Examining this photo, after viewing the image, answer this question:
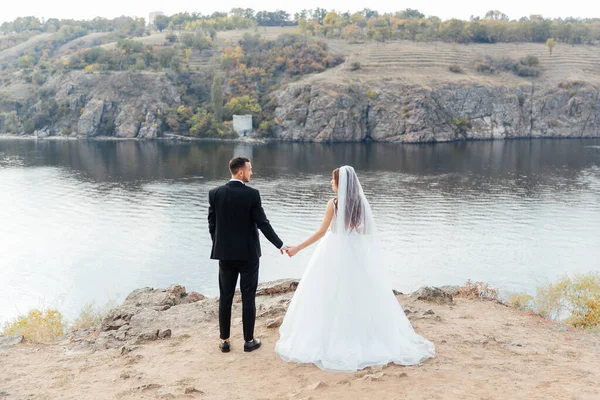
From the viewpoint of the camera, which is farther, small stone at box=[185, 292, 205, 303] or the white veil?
small stone at box=[185, 292, 205, 303]

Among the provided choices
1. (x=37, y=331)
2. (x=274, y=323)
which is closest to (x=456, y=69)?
(x=37, y=331)

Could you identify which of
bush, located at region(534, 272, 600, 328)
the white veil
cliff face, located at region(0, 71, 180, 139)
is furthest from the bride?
cliff face, located at region(0, 71, 180, 139)

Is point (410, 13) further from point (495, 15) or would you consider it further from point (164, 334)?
point (164, 334)

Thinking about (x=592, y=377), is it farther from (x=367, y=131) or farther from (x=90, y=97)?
(x=90, y=97)

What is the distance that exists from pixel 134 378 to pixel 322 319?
2412 mm

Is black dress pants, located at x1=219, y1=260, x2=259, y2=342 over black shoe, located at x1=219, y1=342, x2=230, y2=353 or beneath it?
over

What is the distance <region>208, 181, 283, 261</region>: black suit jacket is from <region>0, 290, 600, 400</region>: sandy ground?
4.60ft

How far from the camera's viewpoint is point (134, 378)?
6.79 m

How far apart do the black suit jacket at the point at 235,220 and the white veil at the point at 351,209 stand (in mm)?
922

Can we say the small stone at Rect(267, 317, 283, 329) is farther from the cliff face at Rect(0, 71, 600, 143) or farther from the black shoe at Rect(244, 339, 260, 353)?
the cliff face at Rect(0, 71, 600, 143)

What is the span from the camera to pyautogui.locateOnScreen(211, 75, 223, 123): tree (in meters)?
99.2

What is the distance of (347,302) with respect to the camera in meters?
6.94

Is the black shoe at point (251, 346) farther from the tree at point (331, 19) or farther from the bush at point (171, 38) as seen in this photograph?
the tree at point (331, 19)

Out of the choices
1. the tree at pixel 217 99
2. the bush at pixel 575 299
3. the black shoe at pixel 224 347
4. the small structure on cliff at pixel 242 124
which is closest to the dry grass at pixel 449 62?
the small structure on cliff at pixel 242 124
